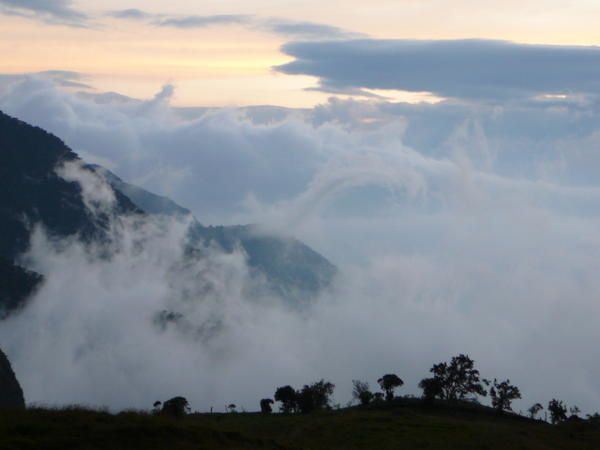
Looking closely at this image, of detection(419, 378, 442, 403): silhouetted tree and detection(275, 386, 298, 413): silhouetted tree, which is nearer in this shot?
detection(419, 378, 442, 403): silhouetted tree

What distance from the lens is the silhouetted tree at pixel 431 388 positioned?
378ft

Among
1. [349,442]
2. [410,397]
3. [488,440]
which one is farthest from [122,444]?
[410,397]

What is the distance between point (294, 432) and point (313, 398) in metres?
48.9

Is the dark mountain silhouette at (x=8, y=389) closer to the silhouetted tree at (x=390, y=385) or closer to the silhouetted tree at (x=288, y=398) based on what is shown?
the silhouetted tree at (x=288, y=398)

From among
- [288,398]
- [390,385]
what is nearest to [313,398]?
[288,398]

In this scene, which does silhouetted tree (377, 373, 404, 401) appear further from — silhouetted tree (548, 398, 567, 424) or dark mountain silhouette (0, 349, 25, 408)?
dark mountain silhouette (0, 349, 25, 408)

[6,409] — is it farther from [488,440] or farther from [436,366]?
[436,366]

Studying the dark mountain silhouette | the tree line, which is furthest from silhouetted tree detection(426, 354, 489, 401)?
the dark mountain silhouette

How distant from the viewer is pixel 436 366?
126 metres

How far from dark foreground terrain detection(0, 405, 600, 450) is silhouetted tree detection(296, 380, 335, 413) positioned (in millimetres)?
21408

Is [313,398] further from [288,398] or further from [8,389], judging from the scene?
[8,389]

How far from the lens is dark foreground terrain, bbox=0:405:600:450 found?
4419 cm

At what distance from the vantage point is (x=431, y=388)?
11681 centimetres

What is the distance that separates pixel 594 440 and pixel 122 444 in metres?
58.4
